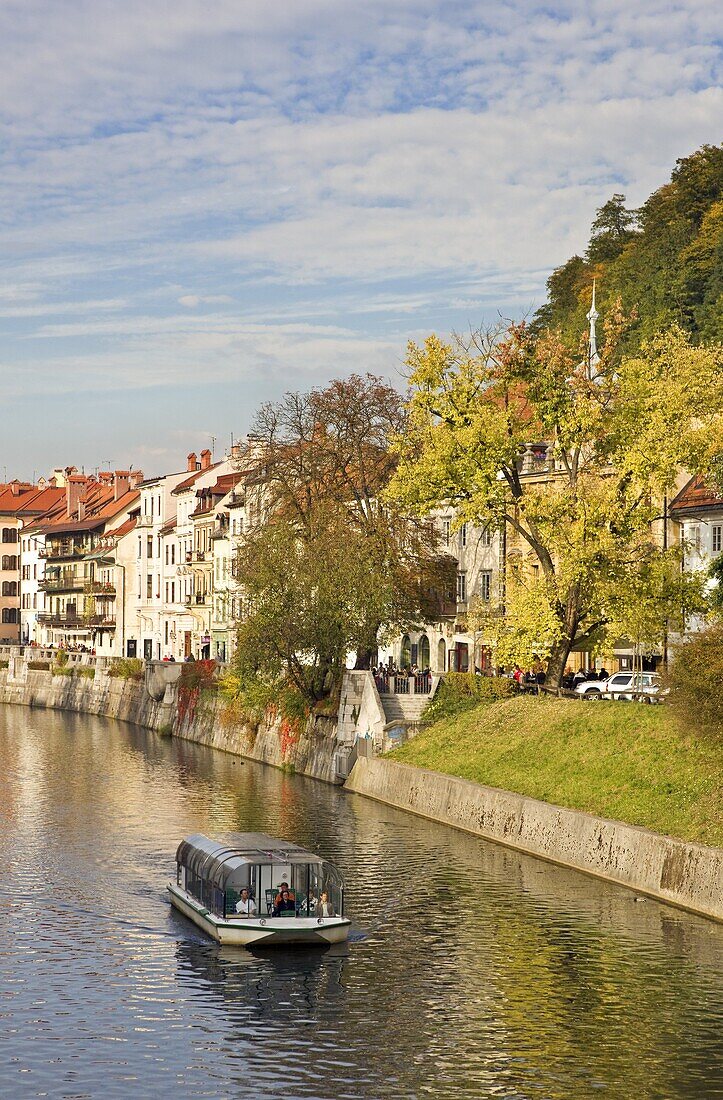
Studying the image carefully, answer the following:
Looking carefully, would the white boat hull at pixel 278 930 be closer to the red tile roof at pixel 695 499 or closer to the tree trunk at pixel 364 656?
the red tile roof at pixel 695 499

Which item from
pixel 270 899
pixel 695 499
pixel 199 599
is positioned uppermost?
pixel 695 499

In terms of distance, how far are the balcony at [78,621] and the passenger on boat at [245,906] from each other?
104 metres

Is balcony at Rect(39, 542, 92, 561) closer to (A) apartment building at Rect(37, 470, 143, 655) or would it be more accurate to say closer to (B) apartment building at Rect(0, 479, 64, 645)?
(A) apartment building at Rect(37, 470, 143, 655)

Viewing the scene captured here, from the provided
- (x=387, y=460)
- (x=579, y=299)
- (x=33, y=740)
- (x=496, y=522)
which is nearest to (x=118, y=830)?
(x=496, y=522)

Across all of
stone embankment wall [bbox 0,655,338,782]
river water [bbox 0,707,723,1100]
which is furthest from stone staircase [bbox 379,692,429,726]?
river water [bbox 0,707,723,1100]

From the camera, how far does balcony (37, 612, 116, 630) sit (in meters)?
141

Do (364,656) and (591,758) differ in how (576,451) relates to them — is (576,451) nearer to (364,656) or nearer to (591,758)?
(591,758)

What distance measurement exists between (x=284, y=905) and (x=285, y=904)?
0.03 m

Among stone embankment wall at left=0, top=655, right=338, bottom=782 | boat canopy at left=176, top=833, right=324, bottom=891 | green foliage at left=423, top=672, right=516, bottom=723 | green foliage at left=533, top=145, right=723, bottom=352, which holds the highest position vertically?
green foliage at left=533, top=145, right=723, bottom=352

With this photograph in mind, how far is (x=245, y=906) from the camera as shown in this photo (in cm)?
3700

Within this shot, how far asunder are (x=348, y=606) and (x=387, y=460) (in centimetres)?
1070

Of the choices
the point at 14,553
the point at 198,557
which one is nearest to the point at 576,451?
the point at 198,557

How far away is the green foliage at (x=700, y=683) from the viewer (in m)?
40.8

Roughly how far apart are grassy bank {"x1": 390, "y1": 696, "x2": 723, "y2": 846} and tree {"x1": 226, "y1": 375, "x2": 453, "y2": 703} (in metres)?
9.67
